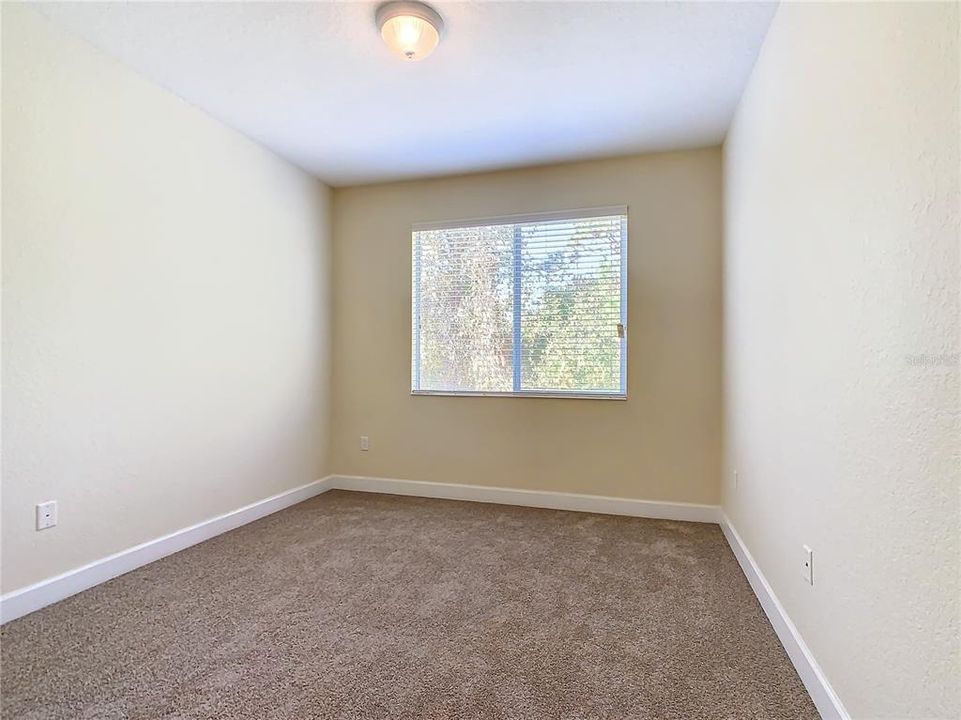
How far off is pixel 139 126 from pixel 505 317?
2.41 meters

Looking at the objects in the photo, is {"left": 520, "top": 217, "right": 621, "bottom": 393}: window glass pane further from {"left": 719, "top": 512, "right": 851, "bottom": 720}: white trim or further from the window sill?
{"left": 719, "top": 512, "right": 851, "bottom": 720}: white trim

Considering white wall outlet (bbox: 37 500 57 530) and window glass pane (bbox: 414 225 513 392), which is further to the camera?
window glass pane (bbox: 414 225 513 392)

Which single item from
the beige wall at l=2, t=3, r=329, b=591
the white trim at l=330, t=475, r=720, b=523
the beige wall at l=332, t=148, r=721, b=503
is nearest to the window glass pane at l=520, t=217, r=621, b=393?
the beige wall at l=332, t=148, r=721, b=503

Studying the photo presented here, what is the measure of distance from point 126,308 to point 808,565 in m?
3.08

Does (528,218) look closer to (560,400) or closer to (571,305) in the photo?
(571,305)

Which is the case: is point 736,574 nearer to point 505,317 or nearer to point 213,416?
point 505,317

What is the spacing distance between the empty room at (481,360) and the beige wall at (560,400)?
28 millimetres

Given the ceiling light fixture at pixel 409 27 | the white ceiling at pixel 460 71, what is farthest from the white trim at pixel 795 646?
the ceiling light fixture at pixel 409 27

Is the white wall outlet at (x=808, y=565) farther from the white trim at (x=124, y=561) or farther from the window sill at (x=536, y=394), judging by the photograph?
the white trim at (x=124, y=561)

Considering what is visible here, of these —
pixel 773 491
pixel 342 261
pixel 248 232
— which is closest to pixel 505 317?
pixel 342 261

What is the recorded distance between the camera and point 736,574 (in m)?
2.40

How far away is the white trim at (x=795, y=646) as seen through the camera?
1385 mm

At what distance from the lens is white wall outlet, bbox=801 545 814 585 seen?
1.57 m

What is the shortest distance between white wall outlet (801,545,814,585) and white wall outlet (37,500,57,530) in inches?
117
